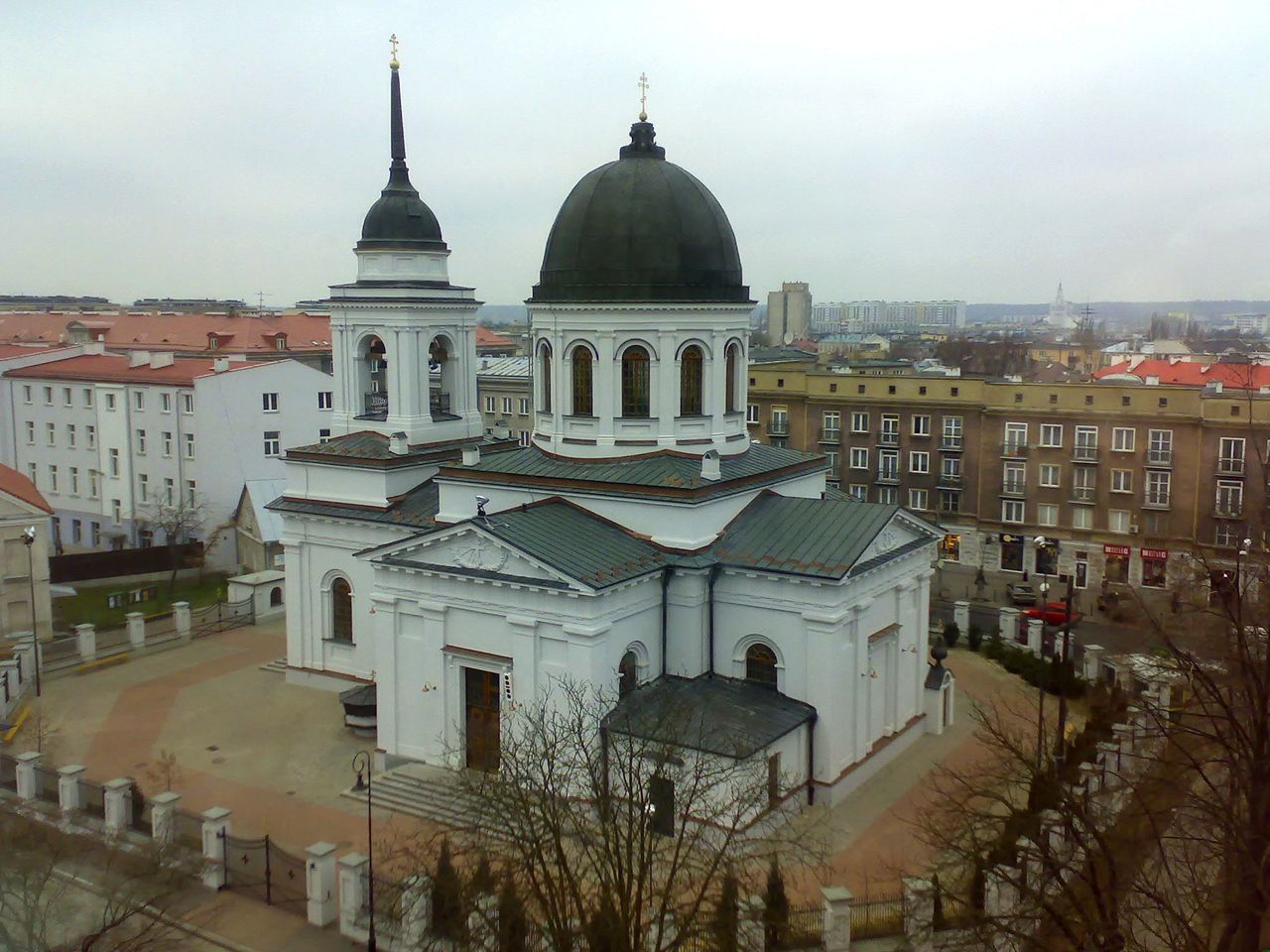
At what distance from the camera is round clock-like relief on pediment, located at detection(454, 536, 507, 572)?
69.2 ft

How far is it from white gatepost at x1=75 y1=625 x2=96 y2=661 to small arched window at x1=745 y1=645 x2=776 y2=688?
60.1 ft

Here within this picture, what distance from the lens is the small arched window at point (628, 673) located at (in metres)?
21.7

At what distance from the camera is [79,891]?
58.5 ft

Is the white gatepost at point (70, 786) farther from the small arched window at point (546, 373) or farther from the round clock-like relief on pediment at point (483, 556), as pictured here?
the small arched window at point (546, 373)

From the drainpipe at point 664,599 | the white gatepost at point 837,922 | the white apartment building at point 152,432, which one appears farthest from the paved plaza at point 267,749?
→ the white apartment building at point 152,432

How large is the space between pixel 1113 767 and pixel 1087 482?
2321cm

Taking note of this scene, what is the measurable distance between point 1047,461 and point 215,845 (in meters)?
34.3

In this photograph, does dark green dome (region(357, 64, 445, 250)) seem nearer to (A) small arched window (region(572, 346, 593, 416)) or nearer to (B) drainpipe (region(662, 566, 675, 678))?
(A) small arched window (region(572, 346, 593, 416))

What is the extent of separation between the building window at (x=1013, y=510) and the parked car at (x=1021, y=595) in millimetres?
3252

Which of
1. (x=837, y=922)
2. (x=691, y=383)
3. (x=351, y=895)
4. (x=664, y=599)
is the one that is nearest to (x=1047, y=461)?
(x=691, y=383)

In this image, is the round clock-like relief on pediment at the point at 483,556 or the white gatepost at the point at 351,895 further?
the round clock-like relief on pediment at the point at 483,556

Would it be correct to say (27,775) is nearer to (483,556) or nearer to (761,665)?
(483,556)

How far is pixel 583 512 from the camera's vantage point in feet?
77.9

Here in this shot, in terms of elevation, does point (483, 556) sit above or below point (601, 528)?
below
